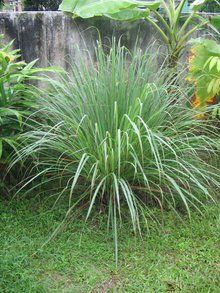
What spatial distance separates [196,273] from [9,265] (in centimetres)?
115

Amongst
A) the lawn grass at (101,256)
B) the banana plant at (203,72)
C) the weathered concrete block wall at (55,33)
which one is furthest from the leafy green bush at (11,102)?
the banana plant at (203,72)

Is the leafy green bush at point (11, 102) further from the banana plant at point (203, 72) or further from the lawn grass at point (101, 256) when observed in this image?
the banana plant at point (203, 72)

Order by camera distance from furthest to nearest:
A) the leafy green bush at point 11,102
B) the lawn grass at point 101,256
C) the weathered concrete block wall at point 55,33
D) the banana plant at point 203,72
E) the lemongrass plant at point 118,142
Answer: the weathered concrete block wall at point 55,33 → the banana plant at point 203,72 → the leafy green bush at point 11,102 → the lemongrass plant at point 118,142 → the lawn grass at point 101,256

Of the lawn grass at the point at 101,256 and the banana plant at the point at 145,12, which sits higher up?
the banana plant at the point at 145,12

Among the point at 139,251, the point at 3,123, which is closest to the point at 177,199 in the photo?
the point at 139,251

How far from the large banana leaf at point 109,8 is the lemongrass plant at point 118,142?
68cm

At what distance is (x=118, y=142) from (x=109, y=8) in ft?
5.34

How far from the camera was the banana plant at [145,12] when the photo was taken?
379 cm

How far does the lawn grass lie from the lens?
2441 millimetres

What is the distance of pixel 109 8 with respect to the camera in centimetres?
378

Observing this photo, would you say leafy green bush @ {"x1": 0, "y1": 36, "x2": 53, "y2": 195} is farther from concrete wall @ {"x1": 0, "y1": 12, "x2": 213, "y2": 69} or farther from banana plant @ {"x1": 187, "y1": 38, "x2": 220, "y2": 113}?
banana plant @ {"x1": 187, "y1": 38, "x2": 220, "y2": 113}

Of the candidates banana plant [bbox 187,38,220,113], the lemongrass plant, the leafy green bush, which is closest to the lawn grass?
the lemongrass plant

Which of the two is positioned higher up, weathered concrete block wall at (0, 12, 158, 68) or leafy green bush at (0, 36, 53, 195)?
weathered concrete block wall at (0, 12, 158, 68)

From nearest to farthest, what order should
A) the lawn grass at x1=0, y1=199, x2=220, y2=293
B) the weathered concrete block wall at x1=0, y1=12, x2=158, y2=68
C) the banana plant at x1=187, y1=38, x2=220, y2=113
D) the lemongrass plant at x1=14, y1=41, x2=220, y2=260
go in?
the lawn grass at x1=0, y1=199, x2=220, y2=293 → the lemongrass plant at x1=14, y1=41, x2=220, y2=260 → the banana plant at x1=187, y1=38, x2=220, y2=113 → the weathered concrete block wall at x1=0, y1=12, x2=158, y2=68
